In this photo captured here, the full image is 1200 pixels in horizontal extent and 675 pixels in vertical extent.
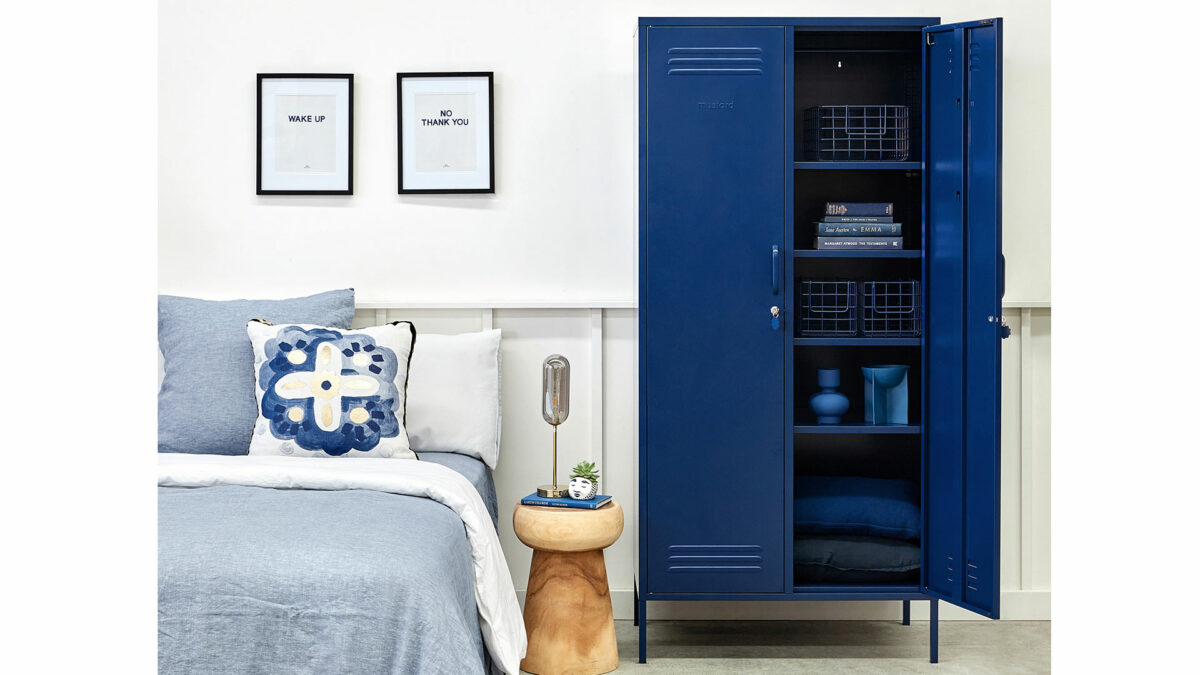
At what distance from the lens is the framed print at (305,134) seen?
2869 mm

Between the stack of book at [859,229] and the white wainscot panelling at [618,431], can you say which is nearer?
the stack of book at [859,229]

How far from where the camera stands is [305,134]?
2.88 meters

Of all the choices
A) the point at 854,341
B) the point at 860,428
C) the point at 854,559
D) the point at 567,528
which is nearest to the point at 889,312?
the point at 854,341

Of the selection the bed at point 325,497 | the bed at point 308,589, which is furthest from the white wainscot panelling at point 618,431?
the bed at point 308,589

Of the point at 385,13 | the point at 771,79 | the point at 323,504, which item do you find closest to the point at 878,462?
the point at 771,79

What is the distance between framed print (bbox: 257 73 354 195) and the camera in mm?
2869

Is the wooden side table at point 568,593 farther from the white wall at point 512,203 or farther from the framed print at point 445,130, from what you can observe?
the framed print at point 445,130

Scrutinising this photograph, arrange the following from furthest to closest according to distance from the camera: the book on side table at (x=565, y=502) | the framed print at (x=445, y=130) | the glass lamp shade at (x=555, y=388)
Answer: the framed print at (x=445, y=130)
the glass lamp shade at (x=555, y=388)
the book on side table at (x=565, y=502)

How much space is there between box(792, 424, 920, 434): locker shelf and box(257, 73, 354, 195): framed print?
1638 millimetres

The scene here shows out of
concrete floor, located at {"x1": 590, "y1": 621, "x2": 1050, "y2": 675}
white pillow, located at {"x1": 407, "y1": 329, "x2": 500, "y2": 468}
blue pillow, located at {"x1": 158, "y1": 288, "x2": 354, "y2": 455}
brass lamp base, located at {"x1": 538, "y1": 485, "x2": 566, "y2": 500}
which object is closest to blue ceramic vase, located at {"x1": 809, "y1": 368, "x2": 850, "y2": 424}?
concrete floor, located at {"x1": 590, "y1": 621, "x2": 1050, "y2": 675}

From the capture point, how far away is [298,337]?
231 cm

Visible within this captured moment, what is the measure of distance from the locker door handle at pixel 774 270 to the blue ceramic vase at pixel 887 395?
407 millimetres
